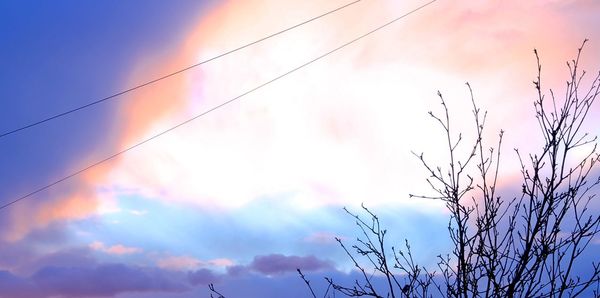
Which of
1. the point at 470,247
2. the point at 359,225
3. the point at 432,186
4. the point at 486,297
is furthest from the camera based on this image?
the point at 359,225

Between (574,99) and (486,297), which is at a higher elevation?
(574,99)

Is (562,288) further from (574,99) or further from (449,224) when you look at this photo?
(574,99)

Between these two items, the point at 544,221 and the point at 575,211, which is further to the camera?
the point at 575,211

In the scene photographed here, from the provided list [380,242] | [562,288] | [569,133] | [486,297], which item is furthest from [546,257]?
[380,242]

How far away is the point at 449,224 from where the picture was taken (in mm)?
4543

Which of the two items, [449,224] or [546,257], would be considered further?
[449,224]

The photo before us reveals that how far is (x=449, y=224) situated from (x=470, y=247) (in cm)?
27

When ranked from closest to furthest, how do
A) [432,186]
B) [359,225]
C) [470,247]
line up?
[470,247] < [432,186] < [359,225]

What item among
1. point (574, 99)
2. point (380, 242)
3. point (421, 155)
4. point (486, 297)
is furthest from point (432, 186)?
point (574, 99)

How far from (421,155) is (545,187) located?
94 cm

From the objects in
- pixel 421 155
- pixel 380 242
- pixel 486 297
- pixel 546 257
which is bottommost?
pixel 486 297

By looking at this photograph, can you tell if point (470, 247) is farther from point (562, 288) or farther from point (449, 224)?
point (562, 288)

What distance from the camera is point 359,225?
509 centimetres

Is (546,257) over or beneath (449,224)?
beneath
